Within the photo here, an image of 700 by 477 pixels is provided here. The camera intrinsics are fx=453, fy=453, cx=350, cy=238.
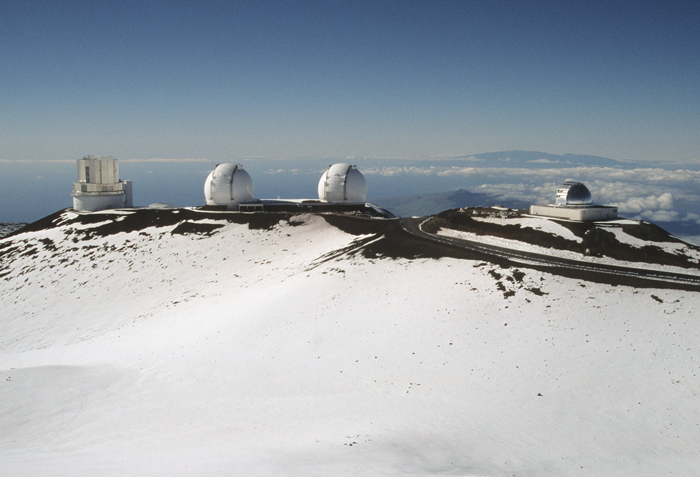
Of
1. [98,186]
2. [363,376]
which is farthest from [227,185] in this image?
[363,376]

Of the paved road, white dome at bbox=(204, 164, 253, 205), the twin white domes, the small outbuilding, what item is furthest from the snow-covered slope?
→ the twin white domes

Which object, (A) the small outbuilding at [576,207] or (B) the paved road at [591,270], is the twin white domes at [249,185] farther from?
(B) the paved road at [591,270]

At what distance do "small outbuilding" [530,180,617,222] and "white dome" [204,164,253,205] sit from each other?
35744 millimetres

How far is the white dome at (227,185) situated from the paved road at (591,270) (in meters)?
31.7

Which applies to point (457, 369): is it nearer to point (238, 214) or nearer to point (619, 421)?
point (619, 421)

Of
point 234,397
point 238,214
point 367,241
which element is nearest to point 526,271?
point 367,241

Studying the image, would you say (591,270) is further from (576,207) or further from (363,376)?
(363,376)

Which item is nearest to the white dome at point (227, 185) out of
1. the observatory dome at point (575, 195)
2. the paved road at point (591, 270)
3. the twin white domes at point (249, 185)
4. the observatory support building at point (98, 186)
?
the twin white domes at point (249, 185)

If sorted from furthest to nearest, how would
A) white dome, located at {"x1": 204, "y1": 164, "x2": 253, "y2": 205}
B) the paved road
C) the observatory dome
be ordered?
1. white dome, located at {"x1": 204, "y1": 164, "x2": 253, "y2": 205}
2. the observatory dome
3. the paved road

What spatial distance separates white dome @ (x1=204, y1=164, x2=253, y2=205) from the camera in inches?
2242

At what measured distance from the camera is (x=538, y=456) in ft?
47.4

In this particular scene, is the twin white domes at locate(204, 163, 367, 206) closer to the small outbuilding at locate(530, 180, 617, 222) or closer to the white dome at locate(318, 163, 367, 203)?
the white dome at locate(318, 163, 367, 203)

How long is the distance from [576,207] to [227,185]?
3938 cm

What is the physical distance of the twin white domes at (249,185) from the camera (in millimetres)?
57031
